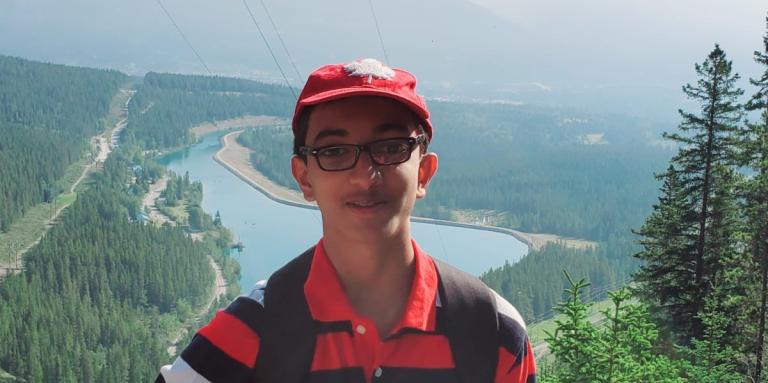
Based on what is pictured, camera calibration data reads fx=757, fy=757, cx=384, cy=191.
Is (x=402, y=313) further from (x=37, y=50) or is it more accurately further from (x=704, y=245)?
(x=37, y=50)

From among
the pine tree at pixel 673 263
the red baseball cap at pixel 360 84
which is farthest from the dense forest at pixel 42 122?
the red baseball cap at pixel 360 84

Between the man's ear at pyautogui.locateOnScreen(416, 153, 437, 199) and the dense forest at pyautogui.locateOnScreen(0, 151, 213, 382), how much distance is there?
3849 centimetres

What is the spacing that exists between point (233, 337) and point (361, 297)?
27 cm

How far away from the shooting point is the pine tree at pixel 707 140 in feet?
42.2

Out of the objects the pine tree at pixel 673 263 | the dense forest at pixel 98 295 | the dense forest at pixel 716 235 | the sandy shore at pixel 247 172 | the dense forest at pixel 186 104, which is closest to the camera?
the dense forest at pixel 716 235

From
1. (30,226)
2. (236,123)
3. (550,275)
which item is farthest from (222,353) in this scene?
(236,123)

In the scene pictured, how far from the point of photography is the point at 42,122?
3713 inches

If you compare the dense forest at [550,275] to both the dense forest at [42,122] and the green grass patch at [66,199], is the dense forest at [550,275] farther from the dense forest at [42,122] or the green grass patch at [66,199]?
the green grass patch at [66,199]

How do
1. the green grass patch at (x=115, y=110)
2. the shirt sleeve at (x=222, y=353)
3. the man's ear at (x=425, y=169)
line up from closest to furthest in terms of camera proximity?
the shirt sleeve at (x=222, y=353), the man's ear at (x=425, y=169), the green grass patch at (x=115, y=110)

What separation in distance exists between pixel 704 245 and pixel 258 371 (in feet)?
44.9

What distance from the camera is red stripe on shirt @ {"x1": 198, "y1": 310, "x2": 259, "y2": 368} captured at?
4.29 feet

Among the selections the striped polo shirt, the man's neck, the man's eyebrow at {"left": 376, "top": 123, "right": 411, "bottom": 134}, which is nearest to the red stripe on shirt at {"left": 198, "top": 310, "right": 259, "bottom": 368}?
the striped polo shirt

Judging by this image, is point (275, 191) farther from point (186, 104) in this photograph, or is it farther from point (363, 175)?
point (363, 175)

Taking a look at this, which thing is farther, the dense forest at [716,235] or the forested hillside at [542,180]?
the forested hillside at [542,180]
